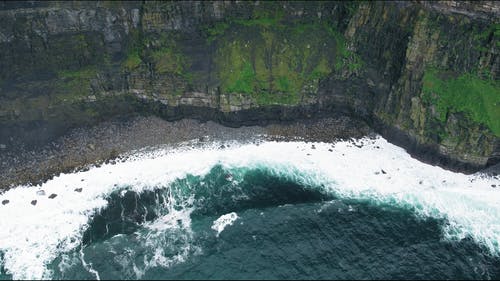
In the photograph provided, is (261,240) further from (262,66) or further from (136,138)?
(262,66)

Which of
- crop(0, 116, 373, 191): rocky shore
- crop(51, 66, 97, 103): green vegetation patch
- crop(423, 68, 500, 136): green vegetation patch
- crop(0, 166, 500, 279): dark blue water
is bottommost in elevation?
crop(0, 166, 500, 279): dark blue water

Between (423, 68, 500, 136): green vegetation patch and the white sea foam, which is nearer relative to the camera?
the white sea foam

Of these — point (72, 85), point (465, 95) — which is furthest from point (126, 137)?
point (465, 95)

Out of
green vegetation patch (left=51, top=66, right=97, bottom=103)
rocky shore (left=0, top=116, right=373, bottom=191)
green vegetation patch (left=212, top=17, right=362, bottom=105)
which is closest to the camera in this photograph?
rocky shore (left=0, top=116, right=373, bottom=191)

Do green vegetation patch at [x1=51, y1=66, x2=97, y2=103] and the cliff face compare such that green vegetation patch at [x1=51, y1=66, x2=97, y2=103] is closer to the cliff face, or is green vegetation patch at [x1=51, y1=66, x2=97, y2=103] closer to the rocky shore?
the cliff face

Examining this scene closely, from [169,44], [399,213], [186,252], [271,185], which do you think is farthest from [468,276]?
[169,44]

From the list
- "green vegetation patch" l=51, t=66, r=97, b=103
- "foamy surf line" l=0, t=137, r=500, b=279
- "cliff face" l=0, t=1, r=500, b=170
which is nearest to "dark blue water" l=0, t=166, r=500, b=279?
"foamy surf line" l=0, t=137, r=500, b=279

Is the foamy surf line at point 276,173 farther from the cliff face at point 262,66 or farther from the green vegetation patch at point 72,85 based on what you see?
the green vegetation patch at point 72,85
